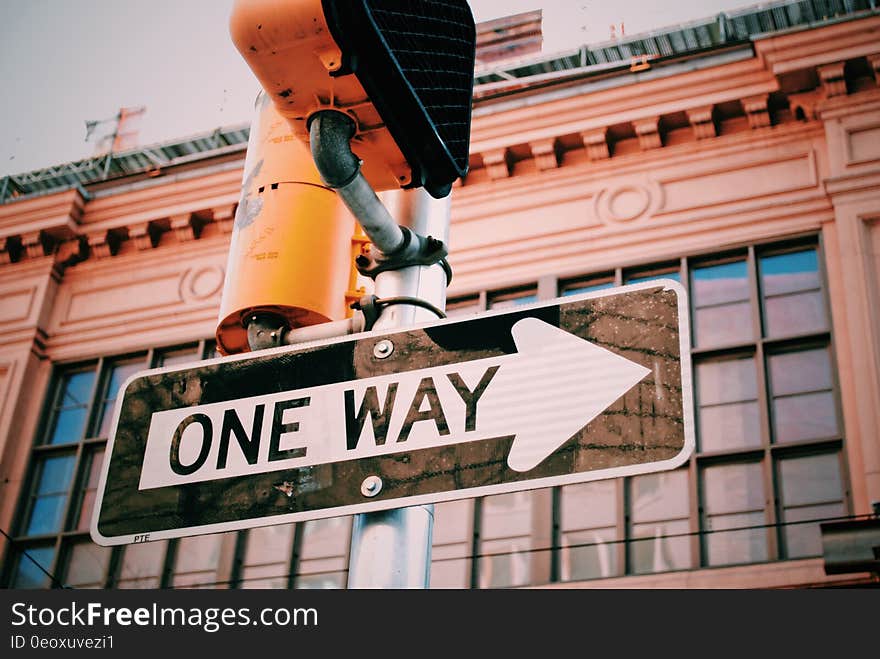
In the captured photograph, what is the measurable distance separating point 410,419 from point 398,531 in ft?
0.84

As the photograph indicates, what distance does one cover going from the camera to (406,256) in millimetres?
2859

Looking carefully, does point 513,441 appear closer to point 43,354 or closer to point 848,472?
point 848,472

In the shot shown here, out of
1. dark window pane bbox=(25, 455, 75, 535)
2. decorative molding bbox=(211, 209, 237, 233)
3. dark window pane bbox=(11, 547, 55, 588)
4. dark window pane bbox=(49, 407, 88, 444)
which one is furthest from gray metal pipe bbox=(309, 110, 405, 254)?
decorative molding bbox=(211, 209, 237, 233)

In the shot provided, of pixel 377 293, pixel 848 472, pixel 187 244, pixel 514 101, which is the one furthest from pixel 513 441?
pixel 187 244

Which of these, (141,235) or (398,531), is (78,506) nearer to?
(141,235)

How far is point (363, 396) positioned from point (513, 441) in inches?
15.4

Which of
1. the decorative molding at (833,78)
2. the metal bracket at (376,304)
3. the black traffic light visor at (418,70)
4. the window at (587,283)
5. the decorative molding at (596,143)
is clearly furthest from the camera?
the decorative molding at (596,143)

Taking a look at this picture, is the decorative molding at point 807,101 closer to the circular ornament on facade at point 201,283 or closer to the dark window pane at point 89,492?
the circular ornament on facade at point 201,283

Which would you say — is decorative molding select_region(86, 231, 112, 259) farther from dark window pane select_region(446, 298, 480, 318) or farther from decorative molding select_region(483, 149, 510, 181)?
decorative molding select_region(483, 149, 510, 181)

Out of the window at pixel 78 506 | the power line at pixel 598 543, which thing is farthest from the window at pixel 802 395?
the window at pixel 78 506

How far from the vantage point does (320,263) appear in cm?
295

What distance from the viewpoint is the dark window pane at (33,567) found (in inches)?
555

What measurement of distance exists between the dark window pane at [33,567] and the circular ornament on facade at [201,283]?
3.65 metres

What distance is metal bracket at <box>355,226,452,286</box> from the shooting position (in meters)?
2.86
